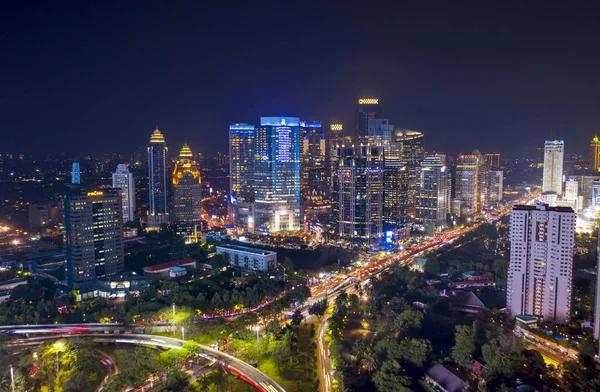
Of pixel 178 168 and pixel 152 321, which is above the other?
pixel 178 168

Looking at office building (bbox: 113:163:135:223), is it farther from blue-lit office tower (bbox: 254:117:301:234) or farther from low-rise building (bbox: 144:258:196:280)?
low-rise building (bbox: 144:258:196:280)

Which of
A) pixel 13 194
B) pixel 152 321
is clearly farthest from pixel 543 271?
pixel 13 194

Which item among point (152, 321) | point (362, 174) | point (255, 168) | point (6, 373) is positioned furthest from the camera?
point (255, 168)

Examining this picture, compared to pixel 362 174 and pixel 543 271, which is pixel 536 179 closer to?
pixel 362 174

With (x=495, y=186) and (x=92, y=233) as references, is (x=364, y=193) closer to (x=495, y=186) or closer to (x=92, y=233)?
(x=92, y=233)

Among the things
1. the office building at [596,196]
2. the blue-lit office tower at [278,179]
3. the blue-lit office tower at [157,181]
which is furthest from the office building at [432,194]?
the blue-lit office tower at [157,181]

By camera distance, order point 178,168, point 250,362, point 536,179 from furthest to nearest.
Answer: point 536,179
point 178,168
point 250,362
